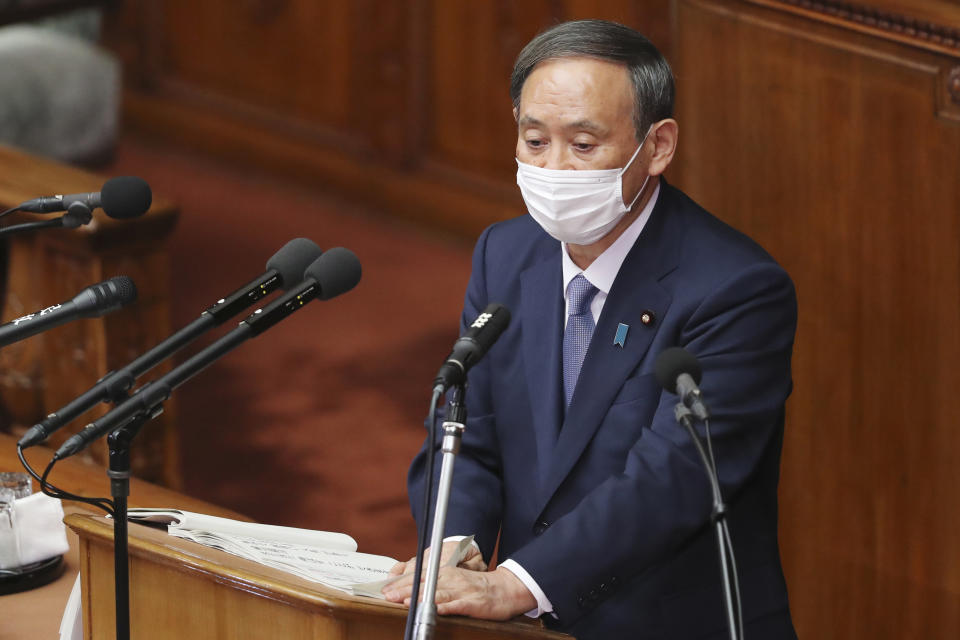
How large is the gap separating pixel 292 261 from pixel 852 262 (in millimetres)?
1487

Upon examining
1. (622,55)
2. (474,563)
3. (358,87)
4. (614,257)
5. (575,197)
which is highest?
(622,55)

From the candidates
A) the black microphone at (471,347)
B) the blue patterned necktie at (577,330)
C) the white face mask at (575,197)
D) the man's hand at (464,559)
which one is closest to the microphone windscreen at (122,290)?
the black microphone at (471,347)

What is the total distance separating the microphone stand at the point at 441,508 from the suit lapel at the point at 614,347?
2.15 ft

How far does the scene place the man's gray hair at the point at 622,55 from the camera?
2369mm

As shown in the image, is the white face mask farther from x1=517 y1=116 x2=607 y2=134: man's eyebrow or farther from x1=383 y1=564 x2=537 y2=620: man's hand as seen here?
x1=383 y1=564 x2=537 y2=620: man's hand

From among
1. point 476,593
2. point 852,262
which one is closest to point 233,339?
point 476,593

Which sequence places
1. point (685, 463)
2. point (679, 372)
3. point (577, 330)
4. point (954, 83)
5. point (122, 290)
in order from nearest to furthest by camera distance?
point (679, 372)
point (122, 290)
point (685, 463)
point (577, 330)
point (954, 83)

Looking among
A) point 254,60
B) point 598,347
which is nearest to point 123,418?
point 598,347

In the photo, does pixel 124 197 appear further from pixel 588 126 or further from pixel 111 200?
pixel 588 126

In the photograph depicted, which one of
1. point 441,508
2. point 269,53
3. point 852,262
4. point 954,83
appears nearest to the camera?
point 441,508

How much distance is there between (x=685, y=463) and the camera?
2320mm

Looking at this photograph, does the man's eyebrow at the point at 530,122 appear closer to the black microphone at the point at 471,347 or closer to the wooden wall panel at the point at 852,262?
the black microphone at the point at 471,347

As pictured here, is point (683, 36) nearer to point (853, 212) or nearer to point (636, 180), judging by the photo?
point (853, 212)

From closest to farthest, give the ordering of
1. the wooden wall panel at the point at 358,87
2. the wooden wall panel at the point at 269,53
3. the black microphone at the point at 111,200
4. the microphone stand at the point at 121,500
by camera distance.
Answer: the microphone stand at the point at 121,500 < the black microphone at the point at 111,200 < the wooden wall panel at the point at 358,87 < the wooden wall panel at the point at 269,53
